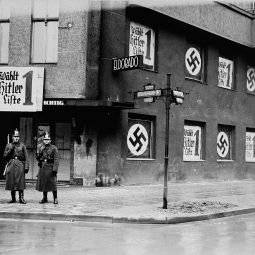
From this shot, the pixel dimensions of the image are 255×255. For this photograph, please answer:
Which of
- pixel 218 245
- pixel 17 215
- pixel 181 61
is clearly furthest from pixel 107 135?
pixel 218 245

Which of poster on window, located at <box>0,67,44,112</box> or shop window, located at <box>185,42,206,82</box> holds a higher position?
shop window, located at <box>185,42,206,82</box>

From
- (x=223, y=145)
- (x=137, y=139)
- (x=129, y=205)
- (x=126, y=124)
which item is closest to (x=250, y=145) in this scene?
(x=223, y=145)

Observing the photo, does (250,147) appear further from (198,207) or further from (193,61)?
(198,207)

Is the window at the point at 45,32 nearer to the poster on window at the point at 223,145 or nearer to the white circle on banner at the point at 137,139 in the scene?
the white circle on banner at the point at 137,139

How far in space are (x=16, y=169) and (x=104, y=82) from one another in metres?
5.39

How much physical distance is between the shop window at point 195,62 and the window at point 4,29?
744 cm

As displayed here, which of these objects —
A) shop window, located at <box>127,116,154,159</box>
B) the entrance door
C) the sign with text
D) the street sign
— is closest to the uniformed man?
the street sign

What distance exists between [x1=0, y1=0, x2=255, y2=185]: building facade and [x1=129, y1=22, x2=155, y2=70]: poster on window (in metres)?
0.04

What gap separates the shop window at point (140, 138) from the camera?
18.9m

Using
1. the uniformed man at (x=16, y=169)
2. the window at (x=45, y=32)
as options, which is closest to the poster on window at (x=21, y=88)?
the window at (x=45, y=32)

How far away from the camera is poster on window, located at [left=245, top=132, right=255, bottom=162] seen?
2484 centimetres

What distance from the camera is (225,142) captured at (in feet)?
77.1

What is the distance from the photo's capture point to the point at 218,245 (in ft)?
25.7

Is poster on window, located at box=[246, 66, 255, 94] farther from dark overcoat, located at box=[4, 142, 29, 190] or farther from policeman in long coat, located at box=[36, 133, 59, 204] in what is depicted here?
dark overcoat, located at box=[4, 142, 29, 190]
